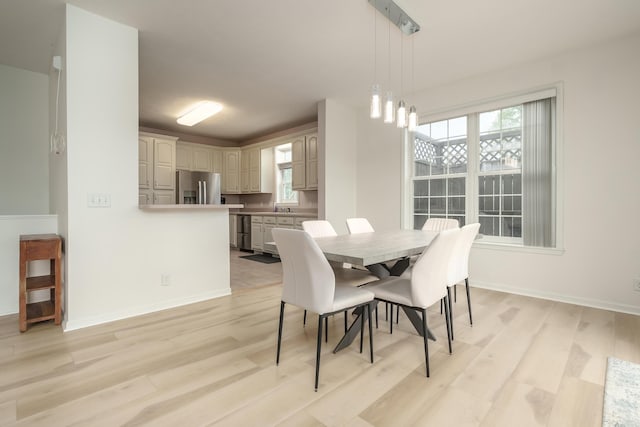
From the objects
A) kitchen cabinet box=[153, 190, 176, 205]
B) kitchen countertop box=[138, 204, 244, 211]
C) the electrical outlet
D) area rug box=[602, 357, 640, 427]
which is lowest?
area rug box=[602, 357, 640, 427]

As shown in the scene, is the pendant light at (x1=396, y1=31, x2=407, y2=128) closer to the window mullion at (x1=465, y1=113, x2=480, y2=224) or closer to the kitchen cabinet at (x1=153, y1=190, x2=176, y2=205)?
the window mullion at (x1=465, y1=113, x2=480, y2=224)

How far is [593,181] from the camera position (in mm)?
3158

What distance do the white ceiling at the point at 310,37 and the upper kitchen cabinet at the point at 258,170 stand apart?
2.74 m

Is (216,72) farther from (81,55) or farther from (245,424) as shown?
(245,424)

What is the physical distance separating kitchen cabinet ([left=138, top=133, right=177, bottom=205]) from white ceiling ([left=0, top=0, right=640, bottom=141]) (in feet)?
5.70

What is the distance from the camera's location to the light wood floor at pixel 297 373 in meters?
1.53

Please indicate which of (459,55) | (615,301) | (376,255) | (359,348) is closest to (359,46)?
(459,55)

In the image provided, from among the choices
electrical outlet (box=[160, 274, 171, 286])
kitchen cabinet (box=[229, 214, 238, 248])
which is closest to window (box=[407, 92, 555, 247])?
electrical outlet (box=[160, 274, 171, 286])

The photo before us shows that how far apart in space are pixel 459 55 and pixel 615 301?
9.33 ft

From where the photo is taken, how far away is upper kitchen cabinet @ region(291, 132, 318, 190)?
5.79 metres

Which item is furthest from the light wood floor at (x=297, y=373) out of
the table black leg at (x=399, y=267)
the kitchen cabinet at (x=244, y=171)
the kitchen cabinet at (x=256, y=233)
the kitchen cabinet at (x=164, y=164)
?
the kitchen cabinet at (x=244, y=171)

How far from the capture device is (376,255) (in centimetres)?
173

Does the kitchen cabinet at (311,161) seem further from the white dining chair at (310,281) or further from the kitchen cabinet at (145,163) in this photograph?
the white dining chair at (310,281)

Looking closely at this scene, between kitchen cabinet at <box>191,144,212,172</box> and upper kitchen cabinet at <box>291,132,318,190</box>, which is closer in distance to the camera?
upper kitchen cabinet at <box>291,132,318,190</box>
